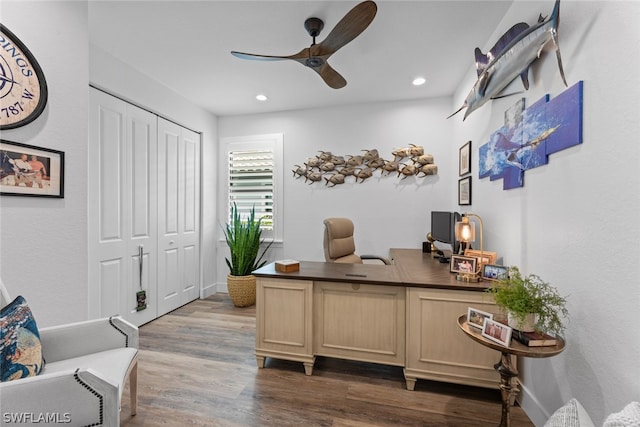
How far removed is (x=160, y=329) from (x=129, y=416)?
1364 mm

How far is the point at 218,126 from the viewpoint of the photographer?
4227 mm

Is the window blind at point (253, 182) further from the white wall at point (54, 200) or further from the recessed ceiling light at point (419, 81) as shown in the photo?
the white wall at point (54, 200)

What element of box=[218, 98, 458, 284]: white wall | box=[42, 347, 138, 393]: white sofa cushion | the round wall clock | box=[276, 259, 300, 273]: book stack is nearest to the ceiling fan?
the round wall clock

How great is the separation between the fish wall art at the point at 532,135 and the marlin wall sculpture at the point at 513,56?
0.14 m

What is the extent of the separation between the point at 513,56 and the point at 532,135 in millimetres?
516

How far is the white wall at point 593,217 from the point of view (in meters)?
1.03

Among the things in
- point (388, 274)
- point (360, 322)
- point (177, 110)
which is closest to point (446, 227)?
point (388, 274)

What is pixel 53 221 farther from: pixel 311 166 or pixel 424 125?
pixel 424 125

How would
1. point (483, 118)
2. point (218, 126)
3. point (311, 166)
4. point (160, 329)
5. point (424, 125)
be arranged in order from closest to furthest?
point (483, 118)
point (160, 329)
point (424, 125)
point (311, 166)
point (218, 126)

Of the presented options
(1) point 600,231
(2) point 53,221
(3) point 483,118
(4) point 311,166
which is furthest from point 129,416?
(3) point 483,118

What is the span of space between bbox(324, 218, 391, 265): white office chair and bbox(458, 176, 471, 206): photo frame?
1043 millimetres

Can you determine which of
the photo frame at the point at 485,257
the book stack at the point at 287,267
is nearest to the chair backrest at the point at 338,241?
the book stack at the point at 287,267

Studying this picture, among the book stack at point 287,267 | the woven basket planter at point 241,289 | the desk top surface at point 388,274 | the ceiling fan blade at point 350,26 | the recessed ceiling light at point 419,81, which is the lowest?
the woven basket planter at point 241,289

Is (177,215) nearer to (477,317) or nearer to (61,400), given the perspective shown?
(61,400)
